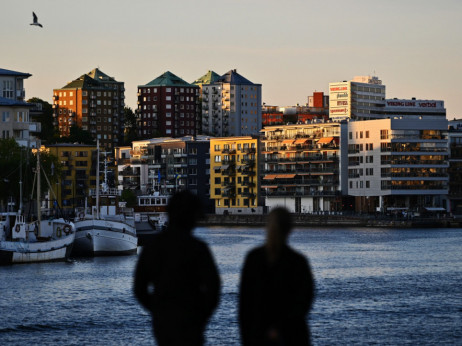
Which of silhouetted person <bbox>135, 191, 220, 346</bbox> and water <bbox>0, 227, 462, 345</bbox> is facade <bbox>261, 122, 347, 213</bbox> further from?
silhouetted person <bbox>135, 191, 220, 346</bbox>

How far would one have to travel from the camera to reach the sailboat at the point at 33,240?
71938 millimetres

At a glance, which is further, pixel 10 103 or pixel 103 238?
pixel 10 103

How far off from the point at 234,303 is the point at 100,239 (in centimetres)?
3422

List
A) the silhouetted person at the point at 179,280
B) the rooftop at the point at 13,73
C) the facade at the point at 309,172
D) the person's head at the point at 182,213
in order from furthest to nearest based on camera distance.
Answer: the facade at the point at 309,172, the rooftop at the point at 13,73, the person's head at the point at 182,213, the silhouetted person at the point at 179,280

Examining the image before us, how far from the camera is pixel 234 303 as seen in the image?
160 feet

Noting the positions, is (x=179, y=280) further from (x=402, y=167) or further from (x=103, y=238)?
(x=402, y=167)

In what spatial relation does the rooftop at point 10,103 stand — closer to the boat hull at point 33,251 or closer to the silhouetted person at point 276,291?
the boat hull at point 33,251

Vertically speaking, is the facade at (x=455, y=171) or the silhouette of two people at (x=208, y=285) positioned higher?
the facade at (x=455, y=171)

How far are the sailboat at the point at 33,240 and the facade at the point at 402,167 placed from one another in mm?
105227

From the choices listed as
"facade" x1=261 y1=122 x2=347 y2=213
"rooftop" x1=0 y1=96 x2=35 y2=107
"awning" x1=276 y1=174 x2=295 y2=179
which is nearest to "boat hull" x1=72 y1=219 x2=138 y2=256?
"rooftop" x1=0 y1=96 x2=35 y2=107

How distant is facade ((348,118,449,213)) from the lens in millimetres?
179125

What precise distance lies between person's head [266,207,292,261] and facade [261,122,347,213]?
579 feet

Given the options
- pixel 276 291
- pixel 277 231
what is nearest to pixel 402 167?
pixel 276 291

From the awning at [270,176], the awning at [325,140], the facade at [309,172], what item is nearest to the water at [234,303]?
the facade at [309,172]
